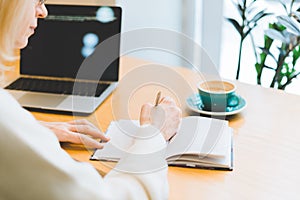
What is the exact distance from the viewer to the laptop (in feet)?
5.83

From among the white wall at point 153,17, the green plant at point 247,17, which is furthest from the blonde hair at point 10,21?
the green plant at point 247,17

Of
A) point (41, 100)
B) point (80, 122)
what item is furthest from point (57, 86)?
point (80, 122)

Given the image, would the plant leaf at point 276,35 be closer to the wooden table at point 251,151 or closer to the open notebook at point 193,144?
the wooden table at point 251,151

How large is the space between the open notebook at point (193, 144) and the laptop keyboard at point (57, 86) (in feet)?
0.79

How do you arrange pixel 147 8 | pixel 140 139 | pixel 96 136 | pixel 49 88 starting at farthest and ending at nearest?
pixel 147 8 → pixel 49 88 → pixel 96 136 → pixel 140 139

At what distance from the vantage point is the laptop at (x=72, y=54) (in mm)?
1777

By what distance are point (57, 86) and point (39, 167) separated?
94 cm

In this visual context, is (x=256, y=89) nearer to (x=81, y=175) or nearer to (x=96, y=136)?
(x=96, y=136)

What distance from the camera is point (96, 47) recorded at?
71.0 inches

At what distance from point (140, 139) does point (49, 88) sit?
0.62 m

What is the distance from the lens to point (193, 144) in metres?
1.42

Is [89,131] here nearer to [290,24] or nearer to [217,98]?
[217,98]

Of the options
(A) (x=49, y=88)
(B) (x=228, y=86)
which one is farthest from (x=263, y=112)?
(A) (x=49, y=88)

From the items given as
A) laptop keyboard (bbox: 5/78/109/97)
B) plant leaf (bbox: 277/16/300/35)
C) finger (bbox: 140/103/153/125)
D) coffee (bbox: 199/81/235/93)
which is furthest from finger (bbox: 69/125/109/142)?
plant leaf (bbox: 277/16/300/35)
